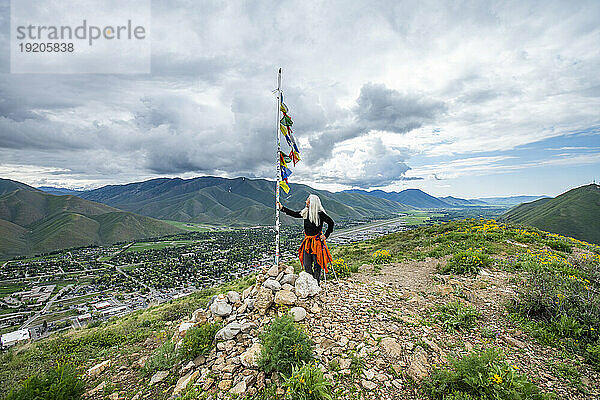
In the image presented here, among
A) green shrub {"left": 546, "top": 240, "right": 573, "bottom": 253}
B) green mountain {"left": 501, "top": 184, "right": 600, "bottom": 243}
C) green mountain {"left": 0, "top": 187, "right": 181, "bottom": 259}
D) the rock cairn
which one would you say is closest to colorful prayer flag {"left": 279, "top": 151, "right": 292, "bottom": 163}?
the rock cairn

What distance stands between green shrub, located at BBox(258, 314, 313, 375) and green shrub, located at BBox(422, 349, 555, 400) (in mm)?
2485

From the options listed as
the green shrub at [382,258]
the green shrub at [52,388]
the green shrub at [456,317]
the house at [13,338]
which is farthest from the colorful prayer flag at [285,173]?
the house at [13,338]

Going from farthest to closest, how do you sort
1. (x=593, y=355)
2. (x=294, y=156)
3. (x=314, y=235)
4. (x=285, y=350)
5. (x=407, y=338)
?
(x=294, y=156) < (x=314, y=235) < (x=407, y=338) < (x=285, y=350) < (x=593, y=355)

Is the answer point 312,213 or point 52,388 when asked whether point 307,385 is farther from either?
point 52,388

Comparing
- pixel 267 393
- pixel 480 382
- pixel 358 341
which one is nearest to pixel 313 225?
pixel 358 341

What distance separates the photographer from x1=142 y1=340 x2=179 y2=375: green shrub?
6.71 m

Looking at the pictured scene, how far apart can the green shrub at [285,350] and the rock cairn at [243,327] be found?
31 cm

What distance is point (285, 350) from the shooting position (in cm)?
536

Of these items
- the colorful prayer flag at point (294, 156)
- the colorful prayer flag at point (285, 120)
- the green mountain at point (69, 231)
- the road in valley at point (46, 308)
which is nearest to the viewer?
the colorful prayer flag at point (285, 120)

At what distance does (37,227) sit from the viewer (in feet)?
559

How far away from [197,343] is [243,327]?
134cm

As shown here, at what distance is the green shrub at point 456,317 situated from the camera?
21.7ft

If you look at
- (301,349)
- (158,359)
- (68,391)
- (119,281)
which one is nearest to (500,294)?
(301,349)

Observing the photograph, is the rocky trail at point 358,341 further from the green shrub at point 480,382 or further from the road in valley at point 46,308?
the road in valley at point 46,308
